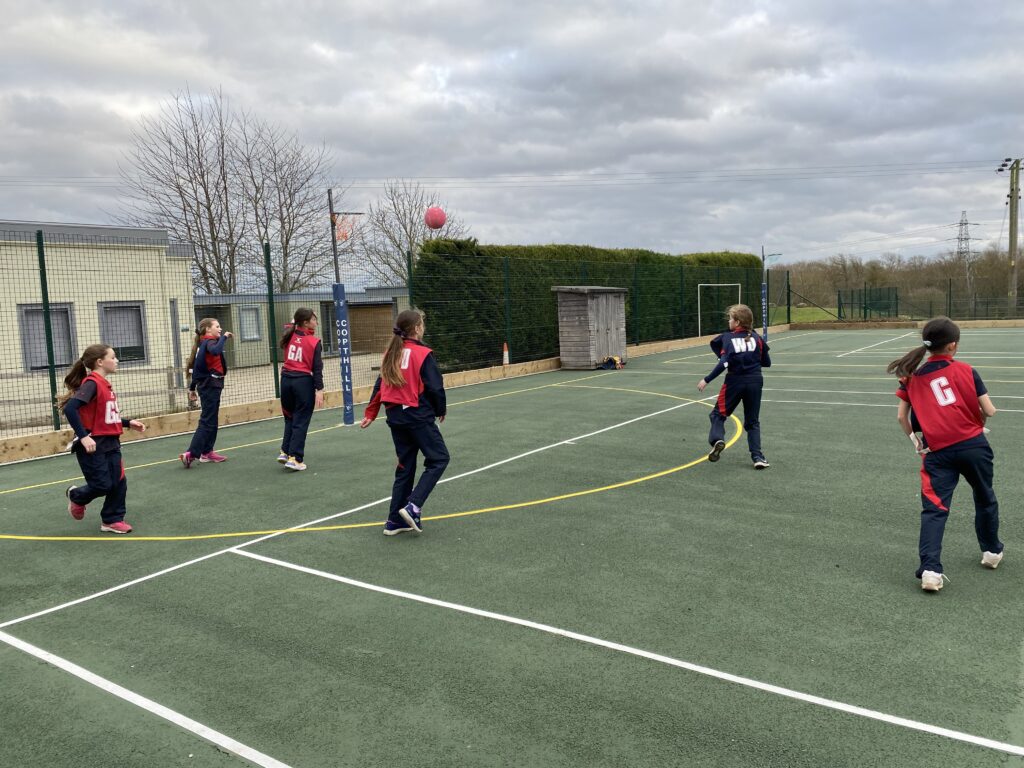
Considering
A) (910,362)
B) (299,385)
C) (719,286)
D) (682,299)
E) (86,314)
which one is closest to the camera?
(910,362)

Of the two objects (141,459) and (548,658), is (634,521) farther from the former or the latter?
(141,459)

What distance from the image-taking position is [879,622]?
4227 millimetres

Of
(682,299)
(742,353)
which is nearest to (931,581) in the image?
(742,353)

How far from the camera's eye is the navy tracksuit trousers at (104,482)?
→ 622 cm

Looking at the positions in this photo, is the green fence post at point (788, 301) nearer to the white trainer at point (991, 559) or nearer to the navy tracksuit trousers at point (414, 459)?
the white trainer at point (991, 559)

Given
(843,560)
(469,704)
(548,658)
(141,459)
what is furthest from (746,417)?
(141,459)

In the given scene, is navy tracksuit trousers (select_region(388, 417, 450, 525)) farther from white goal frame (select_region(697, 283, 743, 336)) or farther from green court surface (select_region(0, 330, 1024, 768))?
white goal frame (select_region(697, 283, 743, 336))

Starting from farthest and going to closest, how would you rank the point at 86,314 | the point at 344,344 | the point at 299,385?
the point at 86,314 < the point at 344,344 < the point at 299,385

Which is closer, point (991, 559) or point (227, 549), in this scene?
point (991, 559)

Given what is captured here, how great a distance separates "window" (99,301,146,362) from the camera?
14688mm

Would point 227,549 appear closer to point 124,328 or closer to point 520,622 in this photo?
point 520,622

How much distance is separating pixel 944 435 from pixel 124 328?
15037 mm

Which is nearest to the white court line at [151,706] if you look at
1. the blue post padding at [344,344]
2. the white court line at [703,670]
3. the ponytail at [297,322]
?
the white court line at [703,670]

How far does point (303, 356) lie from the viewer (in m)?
8.62
